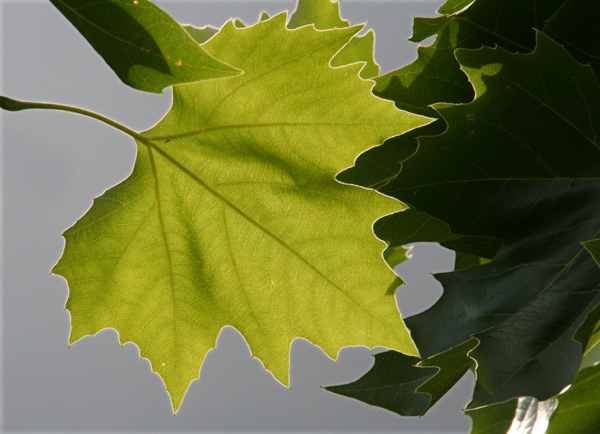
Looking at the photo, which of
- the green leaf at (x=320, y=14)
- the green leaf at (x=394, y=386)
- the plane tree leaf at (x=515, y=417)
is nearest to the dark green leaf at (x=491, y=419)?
the plane tree leaf at (x=515, y=417)

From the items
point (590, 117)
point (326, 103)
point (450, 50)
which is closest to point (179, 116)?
point (326, 103)

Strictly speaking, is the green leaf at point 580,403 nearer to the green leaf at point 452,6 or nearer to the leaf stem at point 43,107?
the green leaf at point 452,6

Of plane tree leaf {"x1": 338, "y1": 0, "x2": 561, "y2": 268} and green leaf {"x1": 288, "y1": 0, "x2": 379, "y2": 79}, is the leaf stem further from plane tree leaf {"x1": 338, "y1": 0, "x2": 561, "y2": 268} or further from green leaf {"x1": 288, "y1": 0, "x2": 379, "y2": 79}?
green leaf {"x1": 288, "y1": 0, "x2": 379, "y2": 79}

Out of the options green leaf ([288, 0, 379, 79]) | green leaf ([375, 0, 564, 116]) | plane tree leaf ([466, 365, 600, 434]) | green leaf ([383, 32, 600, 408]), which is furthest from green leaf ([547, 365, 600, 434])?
green leaf ([288, 0, 379, 79])

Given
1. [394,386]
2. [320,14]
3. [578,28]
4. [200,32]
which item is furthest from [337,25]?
[394,386]

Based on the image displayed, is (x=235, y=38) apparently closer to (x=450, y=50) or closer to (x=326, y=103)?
(x=326, y=103)

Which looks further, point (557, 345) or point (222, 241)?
point (222, 241)
